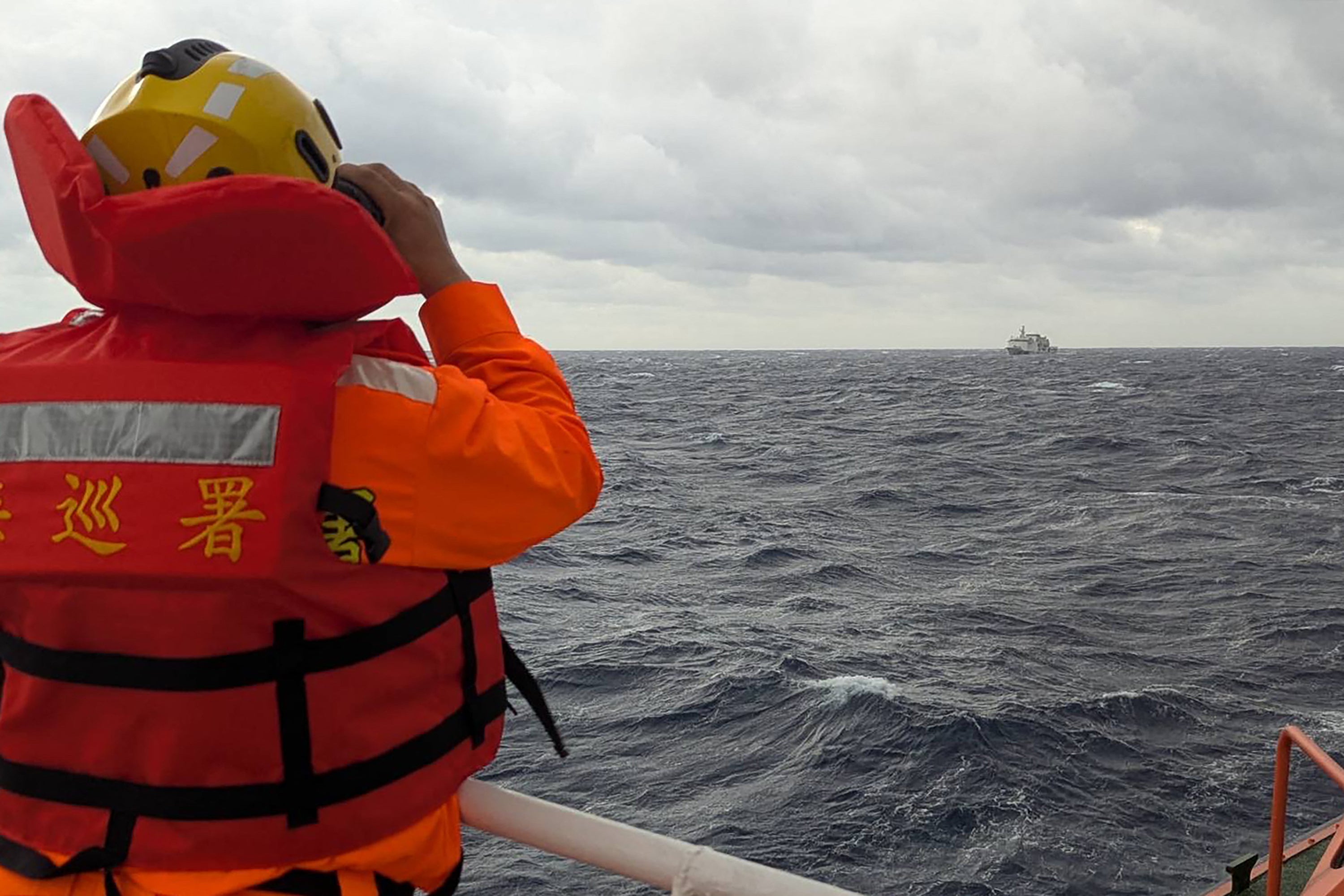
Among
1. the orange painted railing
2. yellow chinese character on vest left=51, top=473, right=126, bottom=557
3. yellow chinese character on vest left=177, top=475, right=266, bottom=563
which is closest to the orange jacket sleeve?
yellow chinese character on vest left=177, top=475, right=266, bottom=563

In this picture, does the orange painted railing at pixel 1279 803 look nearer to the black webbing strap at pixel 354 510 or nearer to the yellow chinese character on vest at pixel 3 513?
the black webbing strap at pixel 354 510

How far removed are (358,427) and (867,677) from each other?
40.1 feet

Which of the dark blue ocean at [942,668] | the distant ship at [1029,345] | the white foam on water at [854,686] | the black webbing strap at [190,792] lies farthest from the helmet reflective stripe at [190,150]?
the distant ship at [1029,345]

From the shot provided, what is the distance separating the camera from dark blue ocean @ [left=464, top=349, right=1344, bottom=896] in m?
9.16

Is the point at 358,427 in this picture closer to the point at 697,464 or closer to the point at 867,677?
the point at 867,677

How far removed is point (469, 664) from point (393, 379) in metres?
0.45

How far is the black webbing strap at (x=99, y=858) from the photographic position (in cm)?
134

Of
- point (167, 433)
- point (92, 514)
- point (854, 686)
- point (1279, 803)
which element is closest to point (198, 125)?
point (167, 433)

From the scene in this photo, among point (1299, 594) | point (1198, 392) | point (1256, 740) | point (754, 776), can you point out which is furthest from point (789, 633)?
point (1198, 392)

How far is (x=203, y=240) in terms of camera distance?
116cm

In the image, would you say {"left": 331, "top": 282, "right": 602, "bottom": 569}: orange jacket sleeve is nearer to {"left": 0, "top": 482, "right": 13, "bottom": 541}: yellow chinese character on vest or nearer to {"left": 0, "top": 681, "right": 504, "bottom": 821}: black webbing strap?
{"left": 0, "top": 681, "right": 504, "bottom": 821}: black webbing strap

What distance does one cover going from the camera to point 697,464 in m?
35.6

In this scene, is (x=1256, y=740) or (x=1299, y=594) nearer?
(x=1256, y=740)

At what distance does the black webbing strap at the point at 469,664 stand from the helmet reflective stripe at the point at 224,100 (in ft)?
2.17
